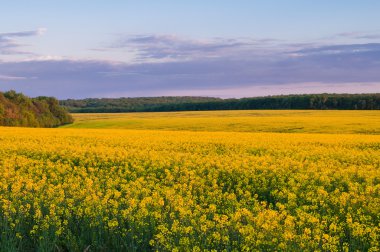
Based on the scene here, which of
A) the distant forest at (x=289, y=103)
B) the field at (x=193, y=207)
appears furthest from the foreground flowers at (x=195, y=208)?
the distant forest at (x=289, y=103)

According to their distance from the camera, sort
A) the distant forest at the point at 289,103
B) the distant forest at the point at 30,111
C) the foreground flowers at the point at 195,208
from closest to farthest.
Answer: the foreground flowers at the point at 195,208, the distant forest at the point at 30,111, the distant forest at the point at 289,103

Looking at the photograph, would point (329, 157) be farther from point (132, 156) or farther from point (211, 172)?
point (132, 156)

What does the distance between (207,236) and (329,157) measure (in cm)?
1210

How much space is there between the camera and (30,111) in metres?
87.9

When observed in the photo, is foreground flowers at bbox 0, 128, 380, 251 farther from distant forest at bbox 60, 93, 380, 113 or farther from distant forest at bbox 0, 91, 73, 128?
distant forest at bbox 60, 93, 380, 113

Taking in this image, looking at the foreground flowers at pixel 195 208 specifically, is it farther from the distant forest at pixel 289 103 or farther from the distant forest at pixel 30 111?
the distant forest at pixel 289 103

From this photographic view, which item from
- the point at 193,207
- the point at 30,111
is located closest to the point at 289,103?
the point at 30,111

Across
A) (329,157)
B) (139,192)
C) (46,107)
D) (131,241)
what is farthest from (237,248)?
(46,107)

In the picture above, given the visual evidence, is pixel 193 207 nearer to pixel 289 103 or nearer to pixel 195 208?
pixel 195 208

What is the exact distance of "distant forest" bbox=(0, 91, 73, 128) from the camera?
80.2 metres

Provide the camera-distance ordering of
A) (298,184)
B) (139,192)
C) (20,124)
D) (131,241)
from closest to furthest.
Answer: (131,241) → (139,192) → (298,184) → (20,124)

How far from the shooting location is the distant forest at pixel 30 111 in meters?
80.2

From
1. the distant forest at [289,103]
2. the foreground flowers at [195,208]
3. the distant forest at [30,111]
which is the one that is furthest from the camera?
the distant forest at [289,103]

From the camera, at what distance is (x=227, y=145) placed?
23000 mm
